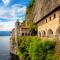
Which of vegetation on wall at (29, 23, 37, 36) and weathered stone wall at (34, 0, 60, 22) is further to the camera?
vegetation on wall at (29, 23, 37, 36)

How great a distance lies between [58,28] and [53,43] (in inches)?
287

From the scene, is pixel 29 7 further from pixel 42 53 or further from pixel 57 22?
pixel 42 53

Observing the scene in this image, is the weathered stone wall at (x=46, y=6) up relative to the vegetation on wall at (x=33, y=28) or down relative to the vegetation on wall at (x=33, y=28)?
up

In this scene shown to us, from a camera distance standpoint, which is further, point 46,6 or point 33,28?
point 33,28

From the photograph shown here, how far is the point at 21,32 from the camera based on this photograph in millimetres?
61656

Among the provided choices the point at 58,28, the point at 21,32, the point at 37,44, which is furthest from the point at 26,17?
the point at 37,44

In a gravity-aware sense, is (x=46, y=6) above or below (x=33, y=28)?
above

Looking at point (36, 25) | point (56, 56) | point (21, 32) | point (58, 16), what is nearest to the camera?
point (56, 56)

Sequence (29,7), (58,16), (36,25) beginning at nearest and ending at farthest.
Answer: (58,16), (36,25), (29,7)

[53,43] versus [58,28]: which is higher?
[58,28]

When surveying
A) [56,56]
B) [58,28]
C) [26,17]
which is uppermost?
[26,17]

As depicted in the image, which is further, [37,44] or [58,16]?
[58,16]

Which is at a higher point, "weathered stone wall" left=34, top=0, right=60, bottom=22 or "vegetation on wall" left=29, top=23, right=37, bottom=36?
"weathered stone wall" left=34, top=0, right=60, bottom=22

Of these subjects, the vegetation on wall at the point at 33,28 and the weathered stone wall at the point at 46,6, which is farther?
the vegetation on wall at the point at 33,28
